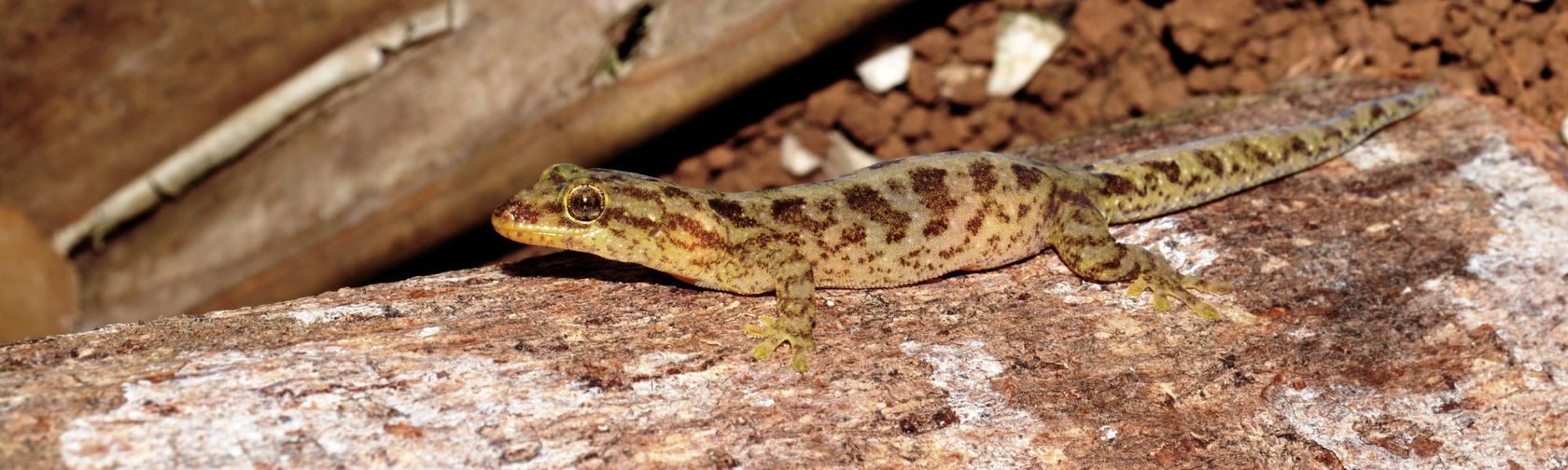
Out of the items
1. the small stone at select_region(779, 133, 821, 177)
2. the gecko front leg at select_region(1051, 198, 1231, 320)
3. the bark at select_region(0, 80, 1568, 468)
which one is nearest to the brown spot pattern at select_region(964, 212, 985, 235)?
the bark at select_region(0, 80, 1568, 468)

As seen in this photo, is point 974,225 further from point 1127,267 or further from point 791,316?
point 791,316

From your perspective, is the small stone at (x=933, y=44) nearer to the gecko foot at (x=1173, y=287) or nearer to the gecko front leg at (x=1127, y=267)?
the gecko front leg at (x=1127, y=267)

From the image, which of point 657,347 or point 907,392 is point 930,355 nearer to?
point 907,392

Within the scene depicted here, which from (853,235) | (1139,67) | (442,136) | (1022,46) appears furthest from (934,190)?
(442,136)

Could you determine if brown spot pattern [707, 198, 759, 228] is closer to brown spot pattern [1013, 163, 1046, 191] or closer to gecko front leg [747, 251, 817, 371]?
gecko front leg [747, 251, 817, 371]

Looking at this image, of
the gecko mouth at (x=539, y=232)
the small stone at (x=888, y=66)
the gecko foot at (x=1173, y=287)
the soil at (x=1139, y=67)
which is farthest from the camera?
the small stone at (x=888, y=66)

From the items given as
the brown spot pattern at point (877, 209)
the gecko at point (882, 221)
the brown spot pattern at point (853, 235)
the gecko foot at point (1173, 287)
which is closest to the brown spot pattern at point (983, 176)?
the gecko at point (882, 221)

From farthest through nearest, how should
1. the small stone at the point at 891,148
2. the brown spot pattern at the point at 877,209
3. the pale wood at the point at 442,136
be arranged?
the small stone at the point at 891,148, the pale wood at the point at 442,136, the brown spot pattern at the point at 877,209
